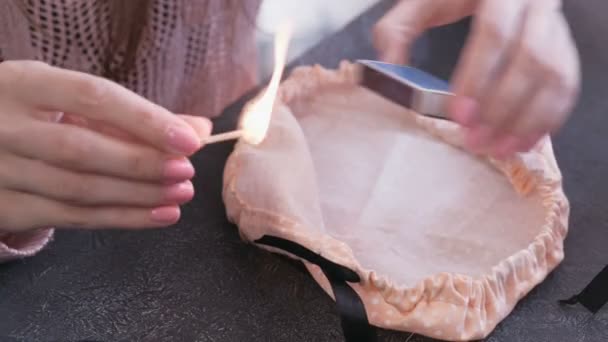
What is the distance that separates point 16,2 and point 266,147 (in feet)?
0.80

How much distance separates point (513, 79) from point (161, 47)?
0.39m

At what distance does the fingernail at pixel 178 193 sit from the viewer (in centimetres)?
42

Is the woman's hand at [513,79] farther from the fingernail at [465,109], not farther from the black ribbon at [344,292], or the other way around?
the black ribbon at [344,292]

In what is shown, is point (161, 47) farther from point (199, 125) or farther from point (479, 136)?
point (479, 136)

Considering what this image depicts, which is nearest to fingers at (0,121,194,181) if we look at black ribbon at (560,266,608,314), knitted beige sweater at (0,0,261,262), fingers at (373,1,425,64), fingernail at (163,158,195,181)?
fingernail at (163,158,195,181)

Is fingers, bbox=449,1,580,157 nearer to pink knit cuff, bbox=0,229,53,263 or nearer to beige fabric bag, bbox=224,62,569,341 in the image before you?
beige fabric bag, bbox=224,62,569,341

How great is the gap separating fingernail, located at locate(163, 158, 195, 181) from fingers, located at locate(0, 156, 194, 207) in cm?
1

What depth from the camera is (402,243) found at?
0.58 m

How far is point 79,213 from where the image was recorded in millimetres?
429

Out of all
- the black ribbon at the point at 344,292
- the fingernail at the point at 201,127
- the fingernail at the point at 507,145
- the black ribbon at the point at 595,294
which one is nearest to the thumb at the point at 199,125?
the fingernail at the point at 201,127

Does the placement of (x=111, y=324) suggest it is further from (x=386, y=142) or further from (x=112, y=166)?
(x=386, y=142)

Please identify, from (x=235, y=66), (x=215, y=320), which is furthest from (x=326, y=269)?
(x=235, y=66)

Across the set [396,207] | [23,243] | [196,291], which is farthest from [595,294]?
[23,243]

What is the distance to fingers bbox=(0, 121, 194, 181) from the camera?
0.39 m
